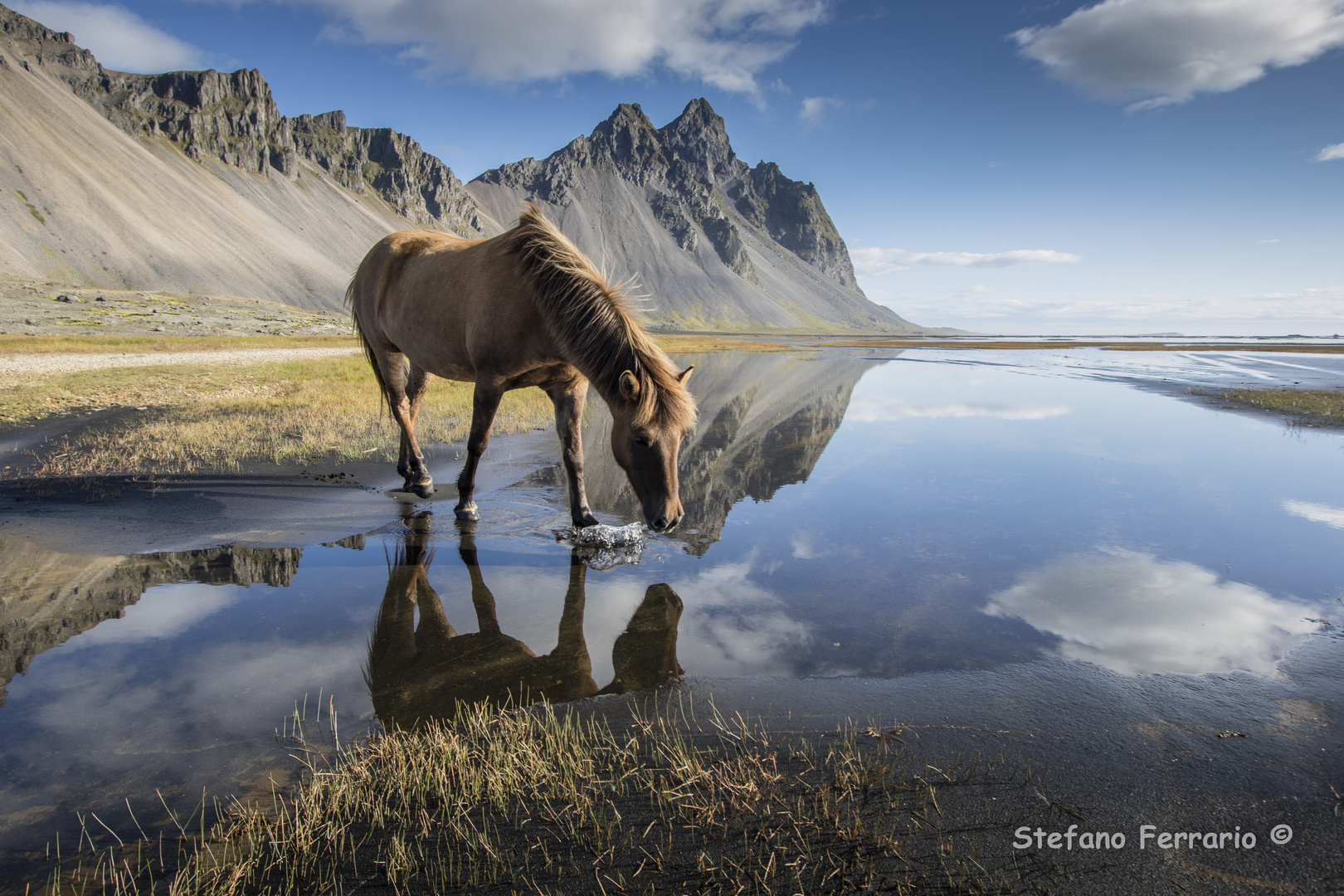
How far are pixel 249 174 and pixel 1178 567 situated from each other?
180375 millimetres

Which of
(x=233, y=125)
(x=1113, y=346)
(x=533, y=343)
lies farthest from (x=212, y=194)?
(x=1113, y=346)

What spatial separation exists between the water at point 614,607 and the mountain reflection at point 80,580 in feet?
0.08

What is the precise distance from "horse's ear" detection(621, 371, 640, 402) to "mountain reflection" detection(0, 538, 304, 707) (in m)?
3.40

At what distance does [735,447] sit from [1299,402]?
66.5ft

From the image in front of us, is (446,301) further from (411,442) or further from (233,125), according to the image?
(233,125)

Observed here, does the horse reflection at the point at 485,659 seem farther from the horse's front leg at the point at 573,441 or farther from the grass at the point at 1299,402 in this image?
the grass at the point at 1299,402

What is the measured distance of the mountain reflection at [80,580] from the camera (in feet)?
13.5

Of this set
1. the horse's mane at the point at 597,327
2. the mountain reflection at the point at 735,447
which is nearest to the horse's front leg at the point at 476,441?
the horse's mane at the point at 597,327

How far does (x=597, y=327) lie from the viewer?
5672 millimetres

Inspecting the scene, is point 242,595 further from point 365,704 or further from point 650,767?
point 650,767

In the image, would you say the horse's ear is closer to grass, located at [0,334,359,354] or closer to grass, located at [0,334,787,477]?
grass, located at [0,334,787,477]

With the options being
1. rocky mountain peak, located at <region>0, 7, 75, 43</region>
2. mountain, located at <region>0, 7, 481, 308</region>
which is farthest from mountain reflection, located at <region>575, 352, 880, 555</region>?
rocky mountain peak, located at <region>0, 7, 75, 43</region>

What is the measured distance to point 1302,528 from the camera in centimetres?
695

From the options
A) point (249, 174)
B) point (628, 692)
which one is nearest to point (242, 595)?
point (628, 692)
